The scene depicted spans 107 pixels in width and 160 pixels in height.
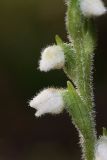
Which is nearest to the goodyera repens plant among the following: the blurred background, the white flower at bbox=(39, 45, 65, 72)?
the white flower at bbox=(39, 45, 65, 72)

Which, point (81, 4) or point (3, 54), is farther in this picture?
point (3, 54)

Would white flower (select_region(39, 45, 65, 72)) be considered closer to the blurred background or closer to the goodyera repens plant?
the goodyera repens plant

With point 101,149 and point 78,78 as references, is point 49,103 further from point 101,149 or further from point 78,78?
point 101,149

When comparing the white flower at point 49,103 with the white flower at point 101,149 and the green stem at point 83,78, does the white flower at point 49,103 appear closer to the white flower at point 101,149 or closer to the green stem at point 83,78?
the green stem at point 83,78

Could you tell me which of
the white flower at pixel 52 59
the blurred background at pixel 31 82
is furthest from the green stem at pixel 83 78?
the blurred background at pixel 31 82

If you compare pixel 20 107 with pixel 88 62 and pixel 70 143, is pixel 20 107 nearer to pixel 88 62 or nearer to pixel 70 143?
pixel 70 143

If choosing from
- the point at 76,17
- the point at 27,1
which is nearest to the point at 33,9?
the point at 27,1

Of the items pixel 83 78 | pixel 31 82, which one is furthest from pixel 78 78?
pixel 31 82
